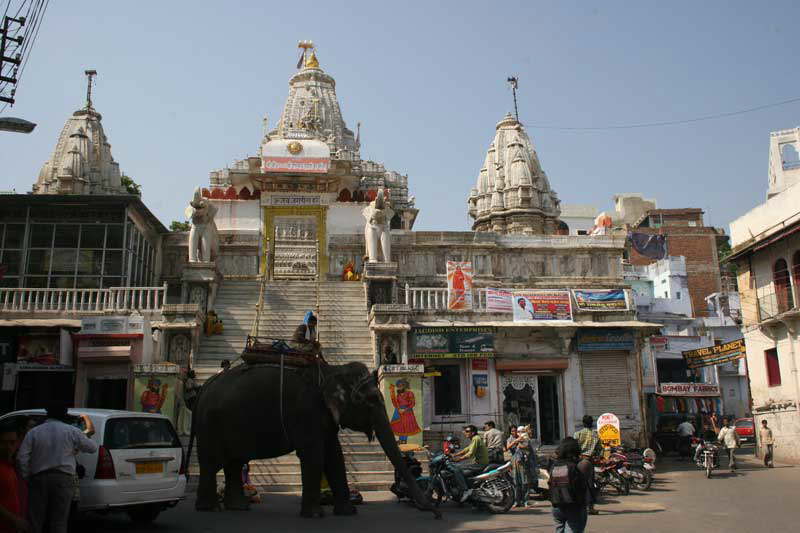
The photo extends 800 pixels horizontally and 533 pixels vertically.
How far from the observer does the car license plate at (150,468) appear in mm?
9953

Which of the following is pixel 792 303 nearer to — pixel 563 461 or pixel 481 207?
pixel 563 461

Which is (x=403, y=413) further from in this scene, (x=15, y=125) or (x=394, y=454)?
(x=15, y=125)

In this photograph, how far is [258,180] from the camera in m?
32.1

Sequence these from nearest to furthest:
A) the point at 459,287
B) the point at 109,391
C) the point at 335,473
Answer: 1. the point at 335,473
2. the point at 109,391
3. the point at 459,287

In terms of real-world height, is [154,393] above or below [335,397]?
above

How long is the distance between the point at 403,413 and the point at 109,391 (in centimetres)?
843

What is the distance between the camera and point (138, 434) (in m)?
A: 10.3

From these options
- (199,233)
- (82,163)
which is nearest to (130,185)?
(82,163)

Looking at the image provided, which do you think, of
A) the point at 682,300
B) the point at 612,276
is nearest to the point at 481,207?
the point at 682,300

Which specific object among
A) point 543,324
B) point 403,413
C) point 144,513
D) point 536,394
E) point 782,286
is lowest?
point 144,513

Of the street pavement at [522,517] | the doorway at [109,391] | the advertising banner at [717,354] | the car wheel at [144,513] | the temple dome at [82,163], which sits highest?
the temple dome at [82,163]

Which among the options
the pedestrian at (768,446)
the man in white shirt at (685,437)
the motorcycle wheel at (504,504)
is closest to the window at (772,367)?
the pedestrian at (768,446)

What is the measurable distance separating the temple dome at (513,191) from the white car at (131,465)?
38.0 meters

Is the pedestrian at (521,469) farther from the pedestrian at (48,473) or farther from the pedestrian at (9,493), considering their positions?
the pedestrian at (9,493)
